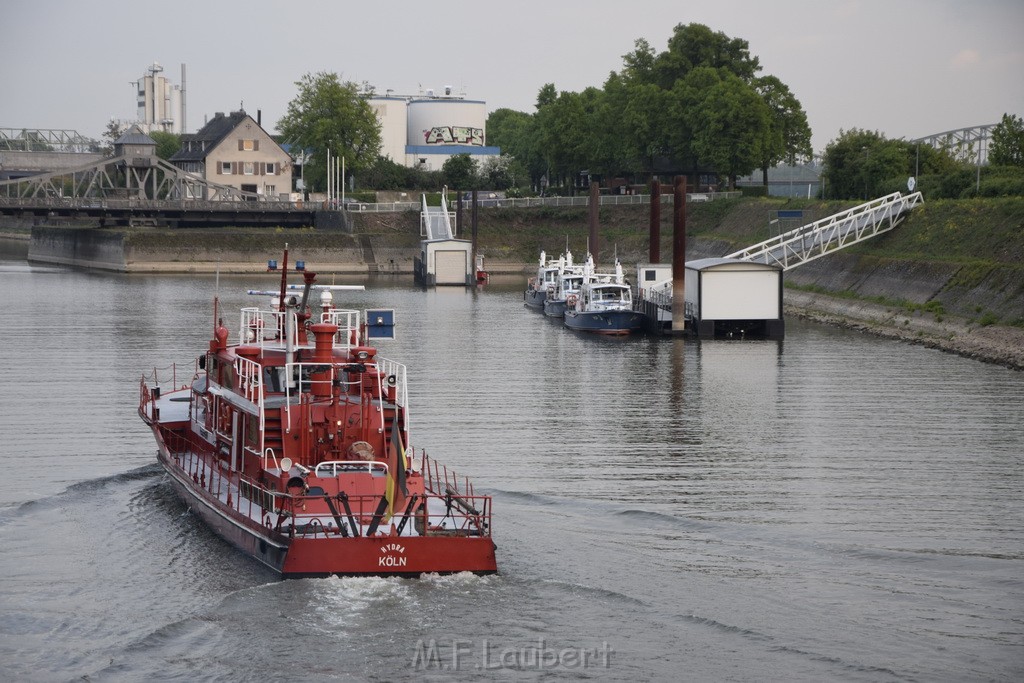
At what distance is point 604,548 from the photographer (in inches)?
1070

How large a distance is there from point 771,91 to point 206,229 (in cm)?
5968

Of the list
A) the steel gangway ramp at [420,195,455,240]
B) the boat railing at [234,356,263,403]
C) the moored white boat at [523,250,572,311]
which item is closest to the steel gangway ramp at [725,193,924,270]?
the moored white boat at [523,250,572,311]

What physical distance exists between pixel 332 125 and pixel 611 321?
9218 centimetres

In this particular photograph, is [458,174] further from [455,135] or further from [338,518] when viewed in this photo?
[338,518]

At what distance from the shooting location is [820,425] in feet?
140

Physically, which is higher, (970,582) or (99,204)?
(99,204)

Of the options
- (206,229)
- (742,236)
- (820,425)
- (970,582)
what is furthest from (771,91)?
(970,582)

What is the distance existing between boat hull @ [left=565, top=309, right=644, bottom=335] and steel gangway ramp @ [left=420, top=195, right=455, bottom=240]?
54.6 metres

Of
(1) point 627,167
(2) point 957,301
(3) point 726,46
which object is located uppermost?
(3) point 726,46

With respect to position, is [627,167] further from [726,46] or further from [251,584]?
[251,584]

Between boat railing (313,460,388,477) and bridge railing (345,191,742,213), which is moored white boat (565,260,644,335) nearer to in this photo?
boat railing (313,460,388,477)

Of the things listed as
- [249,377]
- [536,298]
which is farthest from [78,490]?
[536,298]

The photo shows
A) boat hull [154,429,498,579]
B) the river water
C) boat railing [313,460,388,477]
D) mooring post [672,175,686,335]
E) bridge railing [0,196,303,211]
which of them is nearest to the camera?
the river water

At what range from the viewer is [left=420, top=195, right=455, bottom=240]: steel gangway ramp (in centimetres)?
12912
